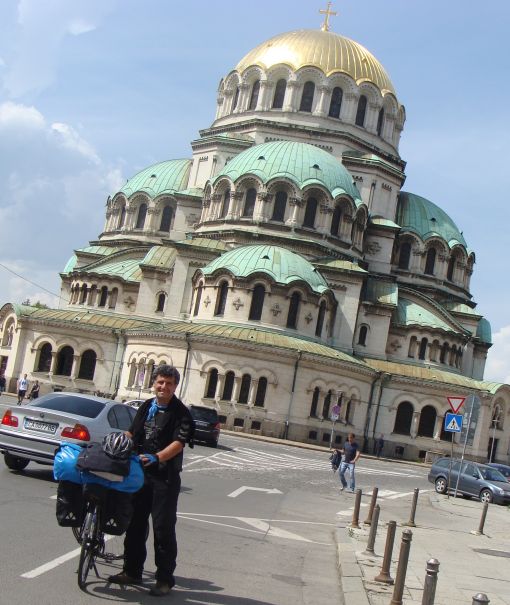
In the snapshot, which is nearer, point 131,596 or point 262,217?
point 131,596

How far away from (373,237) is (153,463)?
54527mm

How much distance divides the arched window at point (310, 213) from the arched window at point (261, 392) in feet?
39.1

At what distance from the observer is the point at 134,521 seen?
884cm

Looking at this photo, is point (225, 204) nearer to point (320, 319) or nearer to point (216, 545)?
point (320, 319)

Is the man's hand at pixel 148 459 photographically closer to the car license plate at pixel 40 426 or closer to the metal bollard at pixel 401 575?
the metal bollard at pixel 401 575

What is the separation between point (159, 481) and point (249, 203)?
48354 mm

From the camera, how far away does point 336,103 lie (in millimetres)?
62062

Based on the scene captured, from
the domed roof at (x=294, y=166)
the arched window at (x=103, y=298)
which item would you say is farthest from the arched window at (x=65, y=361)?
the domed roof at (x=294, y=166)

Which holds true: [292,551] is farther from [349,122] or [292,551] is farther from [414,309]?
[349,122]

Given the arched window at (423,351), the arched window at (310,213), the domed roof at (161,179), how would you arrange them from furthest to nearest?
1. the domed roof at (161,179)
2. the arched window at (423,351)
3. the arched window at (310,213)

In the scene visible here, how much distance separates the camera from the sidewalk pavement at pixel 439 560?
33.0 ft

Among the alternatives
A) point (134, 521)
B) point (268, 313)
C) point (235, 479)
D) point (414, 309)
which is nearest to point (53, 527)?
point (134, 521)

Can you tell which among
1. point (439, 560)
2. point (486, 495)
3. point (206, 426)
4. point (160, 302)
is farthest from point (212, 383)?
point (439, 560)

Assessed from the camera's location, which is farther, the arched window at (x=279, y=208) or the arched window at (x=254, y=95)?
the arched window at (x=254, y=95)
